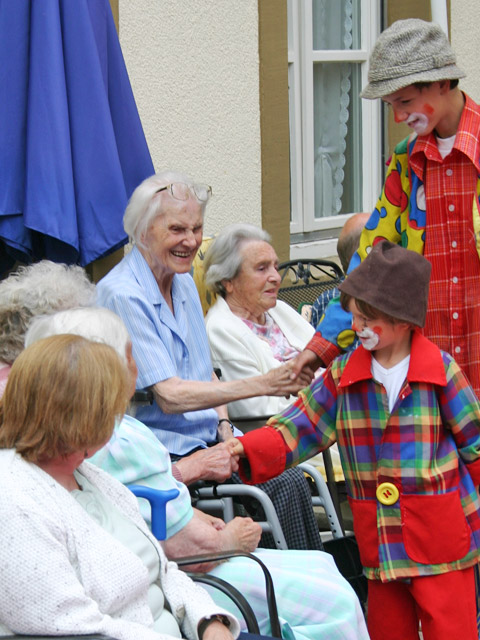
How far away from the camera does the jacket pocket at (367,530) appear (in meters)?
3.08

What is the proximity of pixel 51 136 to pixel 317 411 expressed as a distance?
1536 millimetres

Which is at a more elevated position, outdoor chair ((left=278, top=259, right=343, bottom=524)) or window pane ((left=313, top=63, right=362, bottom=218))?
window pane ((left=313, top=63, right=362, bottom=218))

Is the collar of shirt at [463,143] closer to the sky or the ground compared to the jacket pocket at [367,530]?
closer to the sky

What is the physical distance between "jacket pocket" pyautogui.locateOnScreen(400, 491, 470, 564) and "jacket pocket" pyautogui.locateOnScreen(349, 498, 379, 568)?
0.10 metres

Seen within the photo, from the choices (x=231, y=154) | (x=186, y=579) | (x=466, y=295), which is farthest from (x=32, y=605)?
(x=231, y=154)

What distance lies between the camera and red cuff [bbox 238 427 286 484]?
10.6 feet

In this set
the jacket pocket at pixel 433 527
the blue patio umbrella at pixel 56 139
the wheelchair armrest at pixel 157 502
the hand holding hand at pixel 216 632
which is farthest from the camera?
the blue patio umbrella at pixel 56 139

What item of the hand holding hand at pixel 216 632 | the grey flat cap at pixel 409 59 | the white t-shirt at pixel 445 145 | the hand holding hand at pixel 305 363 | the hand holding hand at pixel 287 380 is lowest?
the hand holding hand at pixel 216 632

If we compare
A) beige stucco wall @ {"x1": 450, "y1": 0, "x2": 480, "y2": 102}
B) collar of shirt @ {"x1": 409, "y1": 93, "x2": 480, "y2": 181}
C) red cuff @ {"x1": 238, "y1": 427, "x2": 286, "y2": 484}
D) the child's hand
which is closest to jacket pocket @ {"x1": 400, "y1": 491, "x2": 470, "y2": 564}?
red cuff @ {"x1": 238, "y1": 427, "x2": 286, "y2": 484}

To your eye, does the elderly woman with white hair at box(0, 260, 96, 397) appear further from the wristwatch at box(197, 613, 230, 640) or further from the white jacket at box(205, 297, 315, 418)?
the white jacket at box(205, 297, 315, 418)

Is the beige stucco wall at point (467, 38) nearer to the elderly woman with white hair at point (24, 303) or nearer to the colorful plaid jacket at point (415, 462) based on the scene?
the colorful plaid jacket at point (415, 462)

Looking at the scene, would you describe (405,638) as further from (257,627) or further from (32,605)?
(32,605)

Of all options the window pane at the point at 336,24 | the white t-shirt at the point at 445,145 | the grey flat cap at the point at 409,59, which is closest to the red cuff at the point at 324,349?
the white t-shirt at the point at 445,145

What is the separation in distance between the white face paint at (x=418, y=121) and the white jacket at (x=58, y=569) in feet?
5.59
